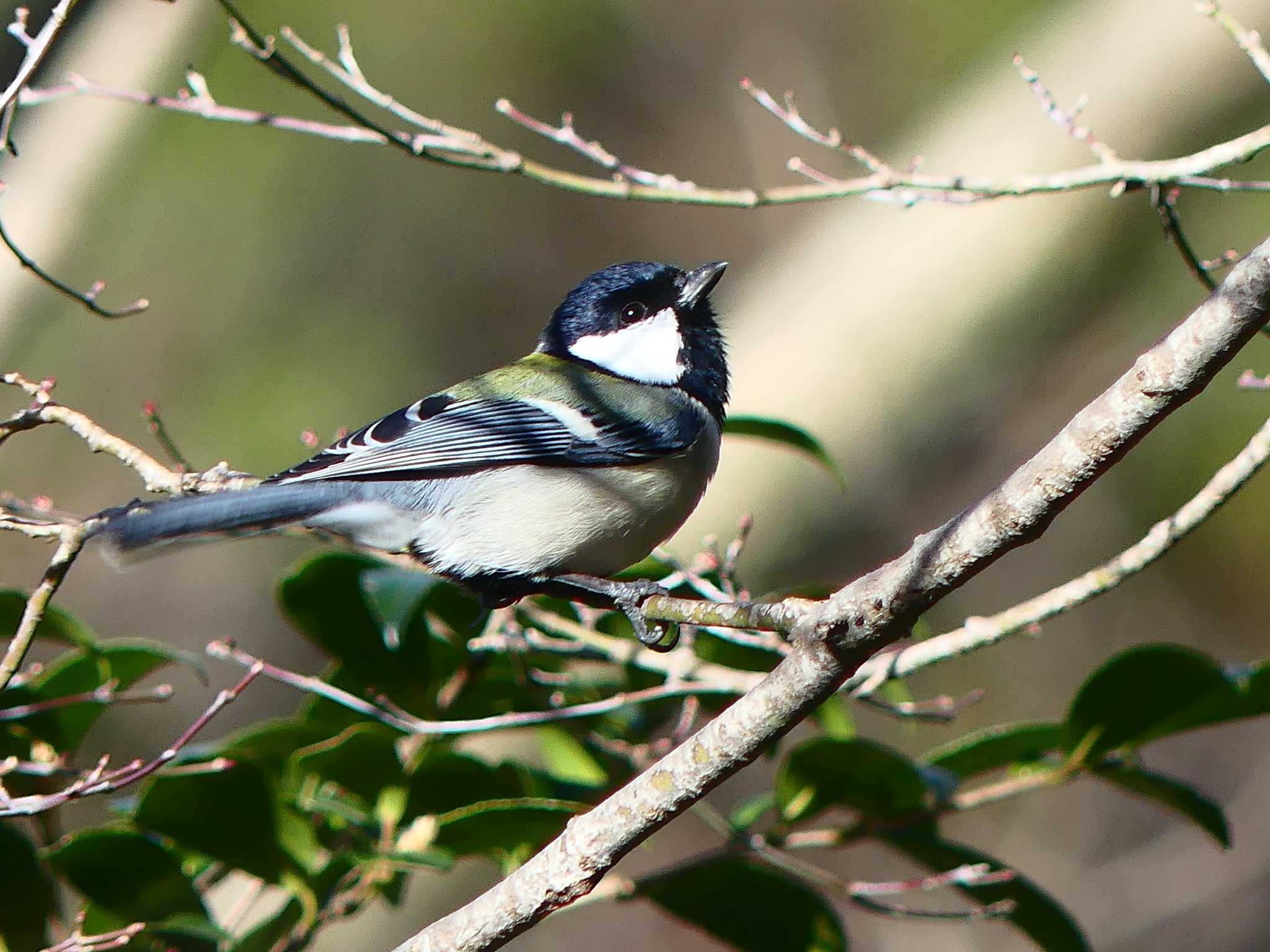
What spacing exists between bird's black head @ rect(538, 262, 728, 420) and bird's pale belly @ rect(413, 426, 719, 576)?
0.50 meters

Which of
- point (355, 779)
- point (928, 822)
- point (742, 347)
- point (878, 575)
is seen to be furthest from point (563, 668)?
point (742, 347)

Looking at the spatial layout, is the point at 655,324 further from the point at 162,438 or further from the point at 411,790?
the point at 411,790

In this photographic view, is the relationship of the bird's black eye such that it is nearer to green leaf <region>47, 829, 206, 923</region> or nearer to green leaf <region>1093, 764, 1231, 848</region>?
green leaf <region>1093, 764, 1231, 848</region>

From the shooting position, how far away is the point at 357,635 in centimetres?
250

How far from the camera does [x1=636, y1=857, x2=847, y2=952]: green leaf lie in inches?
90.8

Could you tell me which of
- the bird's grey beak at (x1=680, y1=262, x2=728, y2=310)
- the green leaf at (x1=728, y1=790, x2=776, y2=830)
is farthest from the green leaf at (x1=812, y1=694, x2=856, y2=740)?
the bird's grey beak at (x1=680, y1=262, x2=728, y2=310)

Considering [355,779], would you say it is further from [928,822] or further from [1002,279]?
[1002,279]

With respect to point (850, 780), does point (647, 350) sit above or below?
above

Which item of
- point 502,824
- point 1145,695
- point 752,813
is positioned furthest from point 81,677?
point 1145,695

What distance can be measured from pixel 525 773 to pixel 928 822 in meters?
0.75

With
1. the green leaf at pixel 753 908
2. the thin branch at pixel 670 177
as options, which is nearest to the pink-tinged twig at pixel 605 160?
the thin branch at pixel 670 177

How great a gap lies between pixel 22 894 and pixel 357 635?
73 centimetres

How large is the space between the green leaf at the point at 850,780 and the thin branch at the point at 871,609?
1.70 ft

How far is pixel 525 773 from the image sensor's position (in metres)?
2.33
